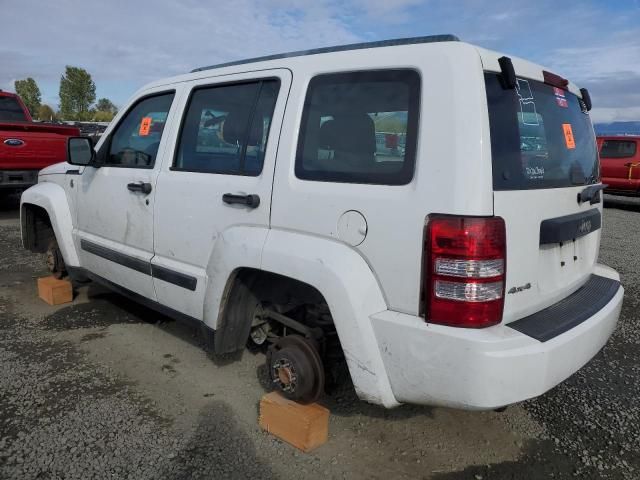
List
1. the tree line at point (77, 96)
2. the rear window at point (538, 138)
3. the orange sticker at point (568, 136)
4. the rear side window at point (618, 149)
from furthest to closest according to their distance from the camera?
1. the tree line at point (77, 96)
2. the rear side window at point (618, 149)
3. the orange sticker at point (568, 136)
4. the rear window at point (538, 138)

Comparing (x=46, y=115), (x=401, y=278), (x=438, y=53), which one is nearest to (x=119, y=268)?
(x=401, y=278)

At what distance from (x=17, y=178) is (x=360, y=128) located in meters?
8.16

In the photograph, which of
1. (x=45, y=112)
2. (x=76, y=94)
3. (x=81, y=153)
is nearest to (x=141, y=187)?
(x=81, y=153)

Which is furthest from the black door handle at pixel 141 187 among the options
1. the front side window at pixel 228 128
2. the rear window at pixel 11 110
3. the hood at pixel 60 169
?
the rear window at pixel 11 110

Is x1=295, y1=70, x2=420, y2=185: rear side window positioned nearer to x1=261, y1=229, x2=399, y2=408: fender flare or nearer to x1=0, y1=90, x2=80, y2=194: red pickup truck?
x1=261, y1=229, x2=399, y2=408: fender flare

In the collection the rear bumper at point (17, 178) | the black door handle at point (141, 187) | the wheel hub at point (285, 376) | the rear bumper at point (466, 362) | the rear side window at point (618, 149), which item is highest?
the rear side window at point (618, 149)

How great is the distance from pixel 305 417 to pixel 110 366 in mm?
1673

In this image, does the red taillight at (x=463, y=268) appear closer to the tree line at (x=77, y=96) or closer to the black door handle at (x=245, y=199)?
the black door handle at (x=245, y=199)

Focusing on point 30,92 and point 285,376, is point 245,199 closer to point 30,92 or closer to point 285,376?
point 285,376

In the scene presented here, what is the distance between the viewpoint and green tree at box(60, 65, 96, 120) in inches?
2628

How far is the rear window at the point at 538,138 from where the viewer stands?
2193mm

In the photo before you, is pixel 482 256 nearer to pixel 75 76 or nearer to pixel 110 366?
pixel 110 366

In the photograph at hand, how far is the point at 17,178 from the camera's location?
871 cm

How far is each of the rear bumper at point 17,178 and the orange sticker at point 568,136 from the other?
854cm
